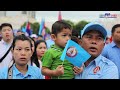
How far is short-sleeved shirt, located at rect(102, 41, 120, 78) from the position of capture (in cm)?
350

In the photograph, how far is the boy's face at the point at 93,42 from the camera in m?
3.31

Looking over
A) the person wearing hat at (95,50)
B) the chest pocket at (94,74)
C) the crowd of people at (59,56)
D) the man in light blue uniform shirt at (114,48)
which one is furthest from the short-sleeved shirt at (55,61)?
the man in light blue uniform shirt at (114,48)

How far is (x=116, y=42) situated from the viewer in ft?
12.2

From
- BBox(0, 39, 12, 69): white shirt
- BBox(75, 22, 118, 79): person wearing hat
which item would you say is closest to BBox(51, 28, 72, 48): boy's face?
BBox(75, 22, 118, 79): person wearing hat

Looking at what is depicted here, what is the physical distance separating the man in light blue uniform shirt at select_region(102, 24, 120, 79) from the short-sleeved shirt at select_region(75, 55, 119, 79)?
176 mm

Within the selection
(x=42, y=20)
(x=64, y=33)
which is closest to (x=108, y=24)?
(x=64, y=33)

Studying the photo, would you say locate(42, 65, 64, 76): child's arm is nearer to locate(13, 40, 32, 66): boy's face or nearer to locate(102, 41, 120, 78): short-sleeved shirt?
locate(13, 40, 32, 66): boy's face

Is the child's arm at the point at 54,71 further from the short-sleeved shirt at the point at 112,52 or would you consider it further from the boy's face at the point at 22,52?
the short-sleeved shirt at the point at 112,52

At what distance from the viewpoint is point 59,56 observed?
3271mm

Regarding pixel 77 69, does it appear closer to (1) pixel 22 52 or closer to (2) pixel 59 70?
(2) pixel 59 70
